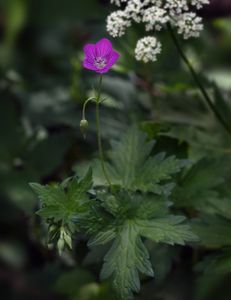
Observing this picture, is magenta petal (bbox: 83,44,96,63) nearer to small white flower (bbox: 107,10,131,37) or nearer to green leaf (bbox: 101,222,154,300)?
small white flower (bbox: 107,10,131,37)

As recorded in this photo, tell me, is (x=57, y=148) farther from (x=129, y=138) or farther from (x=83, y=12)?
(x=83, y=12)

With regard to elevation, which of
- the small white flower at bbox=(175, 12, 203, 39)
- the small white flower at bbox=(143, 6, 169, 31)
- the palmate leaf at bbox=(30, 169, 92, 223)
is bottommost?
the palmate leaf at bbox=(30, 169, 92, 223)

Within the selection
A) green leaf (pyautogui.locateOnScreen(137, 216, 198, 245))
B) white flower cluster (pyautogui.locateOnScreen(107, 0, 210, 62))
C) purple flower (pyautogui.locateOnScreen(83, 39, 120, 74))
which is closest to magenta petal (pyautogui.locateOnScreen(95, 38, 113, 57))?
purple flower (pyautogui.locateOnScreen(83, 39, 120, 74))

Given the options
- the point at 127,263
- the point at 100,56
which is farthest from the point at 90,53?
the point at 127,263

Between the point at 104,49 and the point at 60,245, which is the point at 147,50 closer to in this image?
the point at 104,49

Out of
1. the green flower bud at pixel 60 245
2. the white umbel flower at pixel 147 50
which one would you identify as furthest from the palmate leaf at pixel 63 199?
the white umbel flower at pixel 147 50

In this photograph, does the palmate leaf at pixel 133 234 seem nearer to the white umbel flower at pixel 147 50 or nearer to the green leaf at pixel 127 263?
the green leaf at pixel 127 263
